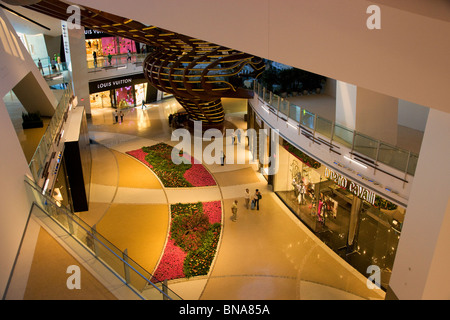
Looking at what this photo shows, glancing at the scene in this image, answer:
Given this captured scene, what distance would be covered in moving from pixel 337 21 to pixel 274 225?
32.6ft

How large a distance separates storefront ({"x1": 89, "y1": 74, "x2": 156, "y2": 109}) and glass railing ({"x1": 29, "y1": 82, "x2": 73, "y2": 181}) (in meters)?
14.2

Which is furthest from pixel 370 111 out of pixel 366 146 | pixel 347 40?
pixel 347 40

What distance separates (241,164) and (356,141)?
969 cm

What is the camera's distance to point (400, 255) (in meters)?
7.91

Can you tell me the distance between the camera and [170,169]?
60.0 feet

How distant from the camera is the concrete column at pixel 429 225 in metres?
6.55

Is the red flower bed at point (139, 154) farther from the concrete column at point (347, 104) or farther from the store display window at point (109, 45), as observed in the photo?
the store display window at point (109, 45)

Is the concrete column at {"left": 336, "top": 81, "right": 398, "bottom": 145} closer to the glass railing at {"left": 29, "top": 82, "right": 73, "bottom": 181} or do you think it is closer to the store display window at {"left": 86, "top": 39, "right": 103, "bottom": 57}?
the glass railing at {"left": 29, "top": 82, "right": 73, "bottom": 181}

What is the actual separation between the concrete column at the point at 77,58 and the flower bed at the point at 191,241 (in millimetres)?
14101

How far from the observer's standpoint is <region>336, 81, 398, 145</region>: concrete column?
10719mm

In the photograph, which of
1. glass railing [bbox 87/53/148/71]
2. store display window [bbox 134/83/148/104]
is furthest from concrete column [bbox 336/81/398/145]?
store display window [bbox 134/83/148/104]

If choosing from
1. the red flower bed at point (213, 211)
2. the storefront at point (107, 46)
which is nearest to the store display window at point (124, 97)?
the storefront at point (107, 46)

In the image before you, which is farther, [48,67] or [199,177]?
[48,67]

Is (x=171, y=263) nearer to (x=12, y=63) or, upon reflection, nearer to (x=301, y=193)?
(x=301, y=193)
